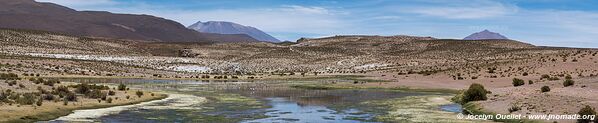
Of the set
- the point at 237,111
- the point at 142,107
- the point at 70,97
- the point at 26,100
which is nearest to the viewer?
the point at 26,100

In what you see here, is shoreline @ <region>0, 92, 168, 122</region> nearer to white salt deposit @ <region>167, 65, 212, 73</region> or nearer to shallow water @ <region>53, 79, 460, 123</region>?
shallow water @ <region>53, 79, 460, 123</region>

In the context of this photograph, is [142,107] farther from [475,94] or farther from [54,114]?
[475,94]

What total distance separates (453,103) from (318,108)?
9562 mm

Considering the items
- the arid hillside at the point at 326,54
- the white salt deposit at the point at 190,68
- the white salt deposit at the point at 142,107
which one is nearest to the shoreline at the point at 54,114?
the white salt deposit at the point at 142,107

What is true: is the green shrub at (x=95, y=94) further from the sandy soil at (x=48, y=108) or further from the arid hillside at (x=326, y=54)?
the arid hillside at (x=326, y=54)

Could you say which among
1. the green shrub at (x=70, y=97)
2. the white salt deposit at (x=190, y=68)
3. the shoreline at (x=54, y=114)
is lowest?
the shoreline at (x=54, y=114)

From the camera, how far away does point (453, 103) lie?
4144cm

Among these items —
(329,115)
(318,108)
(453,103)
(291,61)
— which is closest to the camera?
(329,115)

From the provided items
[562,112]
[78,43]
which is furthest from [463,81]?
[78,43]

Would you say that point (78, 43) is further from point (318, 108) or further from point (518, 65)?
point (318, 108)

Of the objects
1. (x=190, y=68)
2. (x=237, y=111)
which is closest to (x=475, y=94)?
(x=237, y=111)

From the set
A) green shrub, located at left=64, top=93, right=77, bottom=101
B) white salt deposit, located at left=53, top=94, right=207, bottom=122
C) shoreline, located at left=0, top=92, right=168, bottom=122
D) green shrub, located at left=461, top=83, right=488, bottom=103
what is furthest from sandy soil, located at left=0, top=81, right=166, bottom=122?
green shrub, located at left=461, top=83, right=488, bottom=103

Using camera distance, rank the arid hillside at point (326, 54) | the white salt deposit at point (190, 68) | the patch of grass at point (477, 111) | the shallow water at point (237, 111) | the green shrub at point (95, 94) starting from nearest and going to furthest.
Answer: the patch of grass at point (477, 111) → the shallow water at point (237, 111) → the green shrub at point (95, 94) → the arid hillside at point (326, 54) → the white salt deposit at point (190, 68)

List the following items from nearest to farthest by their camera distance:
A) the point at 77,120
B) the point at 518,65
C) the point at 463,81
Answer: the point at 77,120 → the point at 463,81 → the point at 518,65
